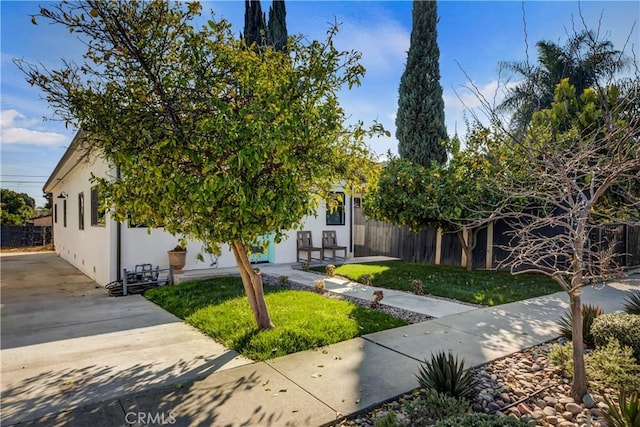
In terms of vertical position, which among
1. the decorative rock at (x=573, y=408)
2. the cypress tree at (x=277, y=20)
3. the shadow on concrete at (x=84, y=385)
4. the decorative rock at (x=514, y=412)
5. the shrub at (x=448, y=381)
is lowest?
the shadow on concrete at (x=84, y=385)

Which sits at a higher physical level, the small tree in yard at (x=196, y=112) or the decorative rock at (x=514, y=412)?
the small tree in yard at (x=196, y=112)

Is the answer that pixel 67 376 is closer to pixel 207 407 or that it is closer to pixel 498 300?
pixel 207 407

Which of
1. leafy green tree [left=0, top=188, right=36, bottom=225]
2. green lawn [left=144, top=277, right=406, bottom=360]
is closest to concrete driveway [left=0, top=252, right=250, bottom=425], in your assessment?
green lawn [left=144, top=277, right=406, bottom=360]

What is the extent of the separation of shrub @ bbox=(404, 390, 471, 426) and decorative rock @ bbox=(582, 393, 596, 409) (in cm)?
100

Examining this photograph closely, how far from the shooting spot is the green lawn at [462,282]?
7.09m

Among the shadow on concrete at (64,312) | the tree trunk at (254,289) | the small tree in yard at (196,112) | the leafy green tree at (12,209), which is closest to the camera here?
the small tree in yard at (196,112)

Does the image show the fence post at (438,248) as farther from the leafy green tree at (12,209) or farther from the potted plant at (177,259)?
the leafy green tree at (12,209)

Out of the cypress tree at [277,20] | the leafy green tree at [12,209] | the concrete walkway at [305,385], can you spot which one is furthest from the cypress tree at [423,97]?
the leafy green tree at [12,209]

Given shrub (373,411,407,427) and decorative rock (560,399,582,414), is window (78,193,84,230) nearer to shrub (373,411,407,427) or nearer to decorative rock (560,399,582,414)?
shrub (373,411,407,427)

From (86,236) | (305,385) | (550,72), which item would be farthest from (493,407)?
(550,72)

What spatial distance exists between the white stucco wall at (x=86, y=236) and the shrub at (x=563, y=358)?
21.8ft

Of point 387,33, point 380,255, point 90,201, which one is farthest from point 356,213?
point 90,201

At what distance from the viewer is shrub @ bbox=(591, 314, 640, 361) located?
3.62m

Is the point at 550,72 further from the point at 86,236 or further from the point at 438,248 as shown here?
the point at 86,236
